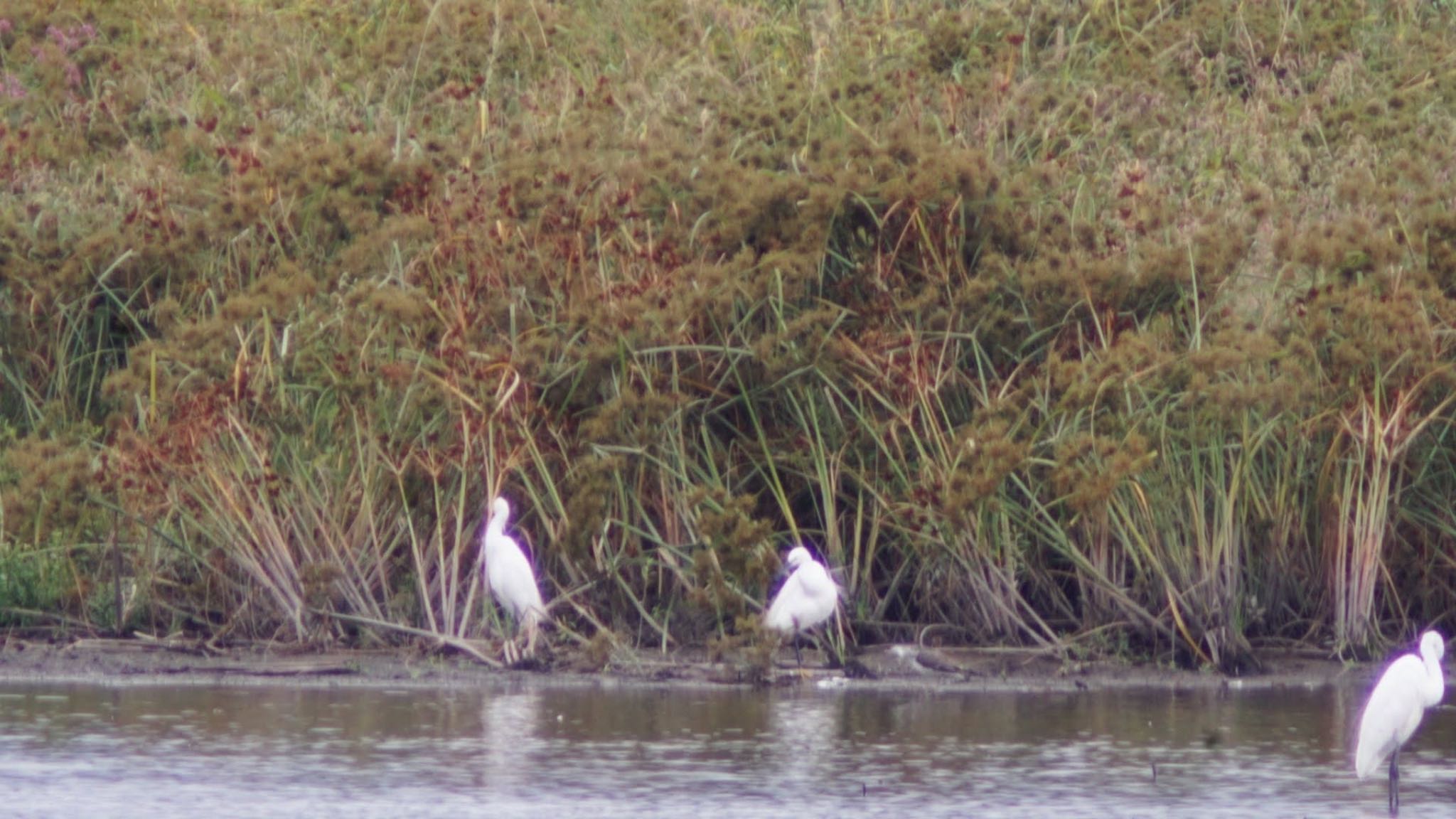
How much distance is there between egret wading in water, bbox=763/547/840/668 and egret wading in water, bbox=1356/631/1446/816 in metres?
2.92

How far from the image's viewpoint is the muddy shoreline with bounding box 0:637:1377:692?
11.1 metres

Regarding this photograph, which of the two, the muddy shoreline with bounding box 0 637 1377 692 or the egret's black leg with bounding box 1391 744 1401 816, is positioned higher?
Answer: the muddy shoreline with bounding box 0 637 1377 692

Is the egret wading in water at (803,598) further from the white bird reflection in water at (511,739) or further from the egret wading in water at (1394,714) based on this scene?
the egret wading in water at (1394,714)

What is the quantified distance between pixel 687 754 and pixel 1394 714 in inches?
106

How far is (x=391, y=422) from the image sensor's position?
38.6ft

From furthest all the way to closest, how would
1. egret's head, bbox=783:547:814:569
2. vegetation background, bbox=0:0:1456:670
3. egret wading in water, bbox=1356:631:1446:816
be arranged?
vegetation background, bbox=0:0:1456:670 → egret's head, bbox=783:547:814:569 → egret wading in water, bbox=1356:631:1446:816

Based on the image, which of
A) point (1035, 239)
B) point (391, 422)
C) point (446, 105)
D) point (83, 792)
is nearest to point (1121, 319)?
point (1035, 239)

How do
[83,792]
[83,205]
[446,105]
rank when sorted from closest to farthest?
[83,792] < [83,205] < [446,105]

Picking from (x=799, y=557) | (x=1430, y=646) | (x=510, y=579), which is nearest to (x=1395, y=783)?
(x=1430, y=646)

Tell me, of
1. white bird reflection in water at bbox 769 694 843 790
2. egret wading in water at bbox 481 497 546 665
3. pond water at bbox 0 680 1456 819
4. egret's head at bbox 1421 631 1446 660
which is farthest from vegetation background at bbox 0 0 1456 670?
egret's head at bbox 1421 631 1446 660

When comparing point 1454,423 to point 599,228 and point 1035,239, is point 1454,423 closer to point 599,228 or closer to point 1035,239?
point 1035,239

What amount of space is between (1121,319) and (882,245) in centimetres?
131

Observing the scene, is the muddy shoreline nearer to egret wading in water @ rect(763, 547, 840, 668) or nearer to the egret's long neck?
egret wading in water @ rect(763, 547, 840, 668)

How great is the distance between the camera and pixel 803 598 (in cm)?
1075
